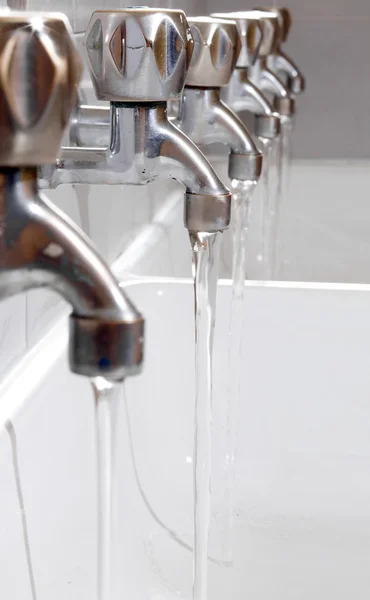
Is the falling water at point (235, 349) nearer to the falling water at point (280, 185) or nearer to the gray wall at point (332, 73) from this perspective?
the falling water at point (280, 185)

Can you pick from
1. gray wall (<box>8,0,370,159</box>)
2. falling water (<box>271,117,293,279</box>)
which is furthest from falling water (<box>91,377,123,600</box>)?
gray wall (<box>8,0,370,159</box>)

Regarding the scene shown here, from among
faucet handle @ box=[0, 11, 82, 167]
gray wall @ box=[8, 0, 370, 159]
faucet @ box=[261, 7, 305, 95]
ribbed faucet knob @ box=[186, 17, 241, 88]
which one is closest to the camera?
faucet handle @ box=[0, 11, 82, 167]

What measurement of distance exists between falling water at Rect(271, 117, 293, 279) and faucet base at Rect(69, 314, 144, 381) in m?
0.92

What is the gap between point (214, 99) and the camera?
21.6 inches

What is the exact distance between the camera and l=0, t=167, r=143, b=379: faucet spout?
23 centimetres

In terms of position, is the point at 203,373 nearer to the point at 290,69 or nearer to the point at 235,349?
the point at 235,349

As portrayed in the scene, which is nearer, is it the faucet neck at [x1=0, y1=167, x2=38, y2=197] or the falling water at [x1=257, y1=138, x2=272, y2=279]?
the faucet neck at [x1=0, y1=167, x2=38, y2=197]

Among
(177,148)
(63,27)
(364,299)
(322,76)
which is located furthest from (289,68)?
(63,27)

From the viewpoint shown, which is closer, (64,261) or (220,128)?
(64,261)

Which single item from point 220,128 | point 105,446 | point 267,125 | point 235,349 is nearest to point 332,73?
point 267,125

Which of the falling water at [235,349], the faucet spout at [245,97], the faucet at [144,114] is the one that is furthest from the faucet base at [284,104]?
the faucet at [144,114]

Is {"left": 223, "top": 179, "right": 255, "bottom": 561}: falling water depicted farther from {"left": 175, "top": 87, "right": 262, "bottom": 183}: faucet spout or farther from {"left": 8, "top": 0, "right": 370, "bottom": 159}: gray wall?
{"left": 8, "top": 0, "right": 370, "bottom": 159}: gray wall

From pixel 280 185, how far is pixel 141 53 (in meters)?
0.83

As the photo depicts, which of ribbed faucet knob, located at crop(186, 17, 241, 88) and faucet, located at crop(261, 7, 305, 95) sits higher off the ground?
ribbed faucet knob, located at crop(186, 17, 241, 88)
